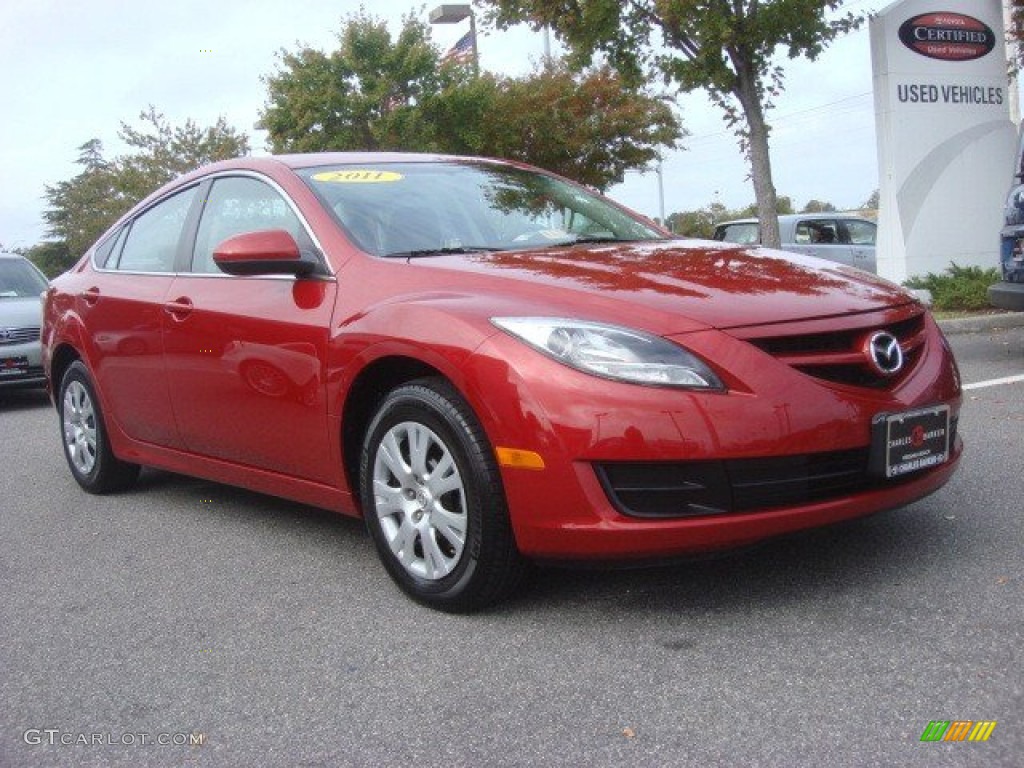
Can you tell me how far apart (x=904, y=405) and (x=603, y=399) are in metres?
0.91

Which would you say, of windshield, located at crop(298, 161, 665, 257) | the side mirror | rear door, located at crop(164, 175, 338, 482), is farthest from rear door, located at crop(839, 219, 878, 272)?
the side mirror

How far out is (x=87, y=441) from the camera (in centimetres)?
584

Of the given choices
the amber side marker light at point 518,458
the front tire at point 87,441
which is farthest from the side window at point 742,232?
the amber side marker light at point 518,458

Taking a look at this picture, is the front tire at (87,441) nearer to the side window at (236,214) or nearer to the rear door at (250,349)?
the rear door at (250,349)

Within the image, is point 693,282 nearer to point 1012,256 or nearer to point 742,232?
point 1012,256

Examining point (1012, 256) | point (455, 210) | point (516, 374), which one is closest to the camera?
point (516, 374)

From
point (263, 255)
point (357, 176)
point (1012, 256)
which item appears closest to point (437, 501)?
point (263, 255)

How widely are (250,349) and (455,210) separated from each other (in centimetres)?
92

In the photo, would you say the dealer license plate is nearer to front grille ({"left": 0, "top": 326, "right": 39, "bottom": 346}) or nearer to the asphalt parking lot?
the asphalt parking lot

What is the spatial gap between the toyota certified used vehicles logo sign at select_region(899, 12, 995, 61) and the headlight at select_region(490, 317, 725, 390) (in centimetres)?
1192

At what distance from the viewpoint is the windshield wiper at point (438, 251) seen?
3979 mm

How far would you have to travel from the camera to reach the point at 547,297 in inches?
132

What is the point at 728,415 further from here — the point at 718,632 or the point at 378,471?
the point at 378,471

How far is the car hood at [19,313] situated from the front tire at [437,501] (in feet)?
27.4
